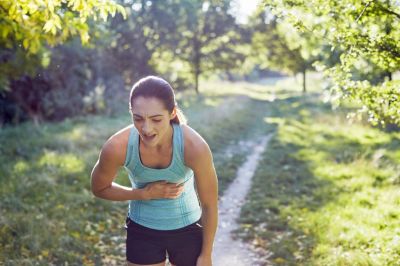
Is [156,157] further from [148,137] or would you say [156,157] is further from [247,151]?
[247,151]

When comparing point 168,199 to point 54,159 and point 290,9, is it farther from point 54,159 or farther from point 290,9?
point 54,159

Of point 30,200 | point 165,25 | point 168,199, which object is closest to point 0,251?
point 30,200

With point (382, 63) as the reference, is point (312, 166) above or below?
below

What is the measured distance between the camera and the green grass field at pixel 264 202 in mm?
5754

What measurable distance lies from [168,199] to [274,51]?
1665 inches

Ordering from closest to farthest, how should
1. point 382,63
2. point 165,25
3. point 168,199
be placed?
point 168,199 < point 382,63 < point 165,25

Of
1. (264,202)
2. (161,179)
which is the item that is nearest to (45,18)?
(161,179)

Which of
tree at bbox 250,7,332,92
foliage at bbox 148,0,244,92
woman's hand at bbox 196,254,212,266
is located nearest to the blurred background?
woman's hand at bbox 196,254,212,266

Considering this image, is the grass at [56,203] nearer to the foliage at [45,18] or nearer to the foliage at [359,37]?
the foliage at [45,18]

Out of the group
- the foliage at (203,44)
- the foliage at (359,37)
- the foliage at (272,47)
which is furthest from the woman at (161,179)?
the foliage at (272,47)

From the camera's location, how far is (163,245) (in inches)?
121

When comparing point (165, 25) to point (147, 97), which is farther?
point (165, 25)

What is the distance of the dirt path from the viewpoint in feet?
19.8

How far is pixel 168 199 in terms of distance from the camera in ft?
9.91
